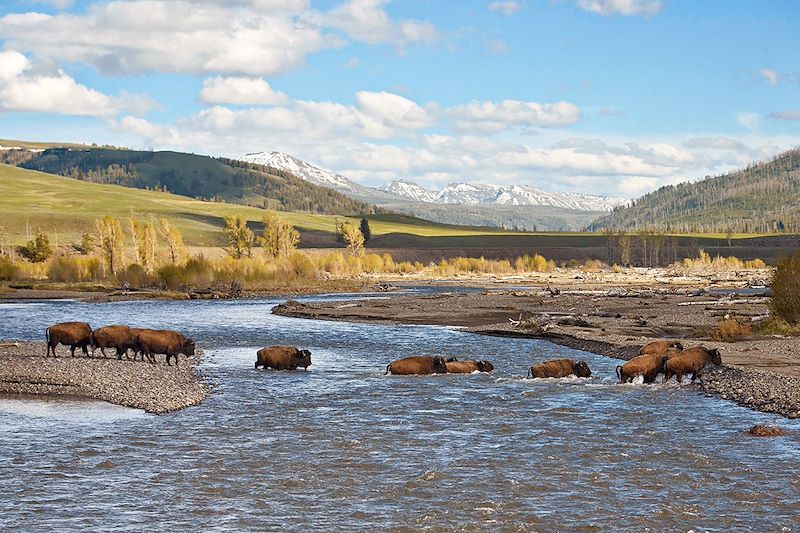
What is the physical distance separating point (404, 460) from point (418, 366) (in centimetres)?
1208

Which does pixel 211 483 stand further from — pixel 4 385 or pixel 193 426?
pixel 4 385

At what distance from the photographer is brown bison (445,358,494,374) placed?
29.9 metres

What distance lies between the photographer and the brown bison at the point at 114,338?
3159cm

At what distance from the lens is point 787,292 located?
41125 mm

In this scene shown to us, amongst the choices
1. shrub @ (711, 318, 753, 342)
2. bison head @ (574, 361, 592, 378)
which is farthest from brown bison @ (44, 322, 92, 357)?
shrub @ (711, 318, 753, 342)

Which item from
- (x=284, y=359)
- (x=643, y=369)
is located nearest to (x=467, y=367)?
(x=643, y=369)

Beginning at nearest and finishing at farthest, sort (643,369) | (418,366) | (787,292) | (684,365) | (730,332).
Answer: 1. (643,369)
2. (684,365)
3. (418,366)
4. (730,332)
5. (787,292)

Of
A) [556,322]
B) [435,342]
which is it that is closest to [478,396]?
[435,342]

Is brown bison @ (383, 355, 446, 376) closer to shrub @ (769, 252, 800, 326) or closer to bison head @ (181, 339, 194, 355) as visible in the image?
bison head @ (181, 339, 194, 355)

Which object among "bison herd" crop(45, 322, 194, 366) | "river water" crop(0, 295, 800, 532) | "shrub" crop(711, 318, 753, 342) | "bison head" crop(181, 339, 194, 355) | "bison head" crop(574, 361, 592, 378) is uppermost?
"bison herd" crop(45, 322, 194, 366)

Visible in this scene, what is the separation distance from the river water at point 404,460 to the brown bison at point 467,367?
1489 mm

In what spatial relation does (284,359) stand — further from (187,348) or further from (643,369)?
(643,369)

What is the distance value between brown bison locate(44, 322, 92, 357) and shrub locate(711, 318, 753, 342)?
2520 centimetres

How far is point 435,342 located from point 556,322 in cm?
1017
